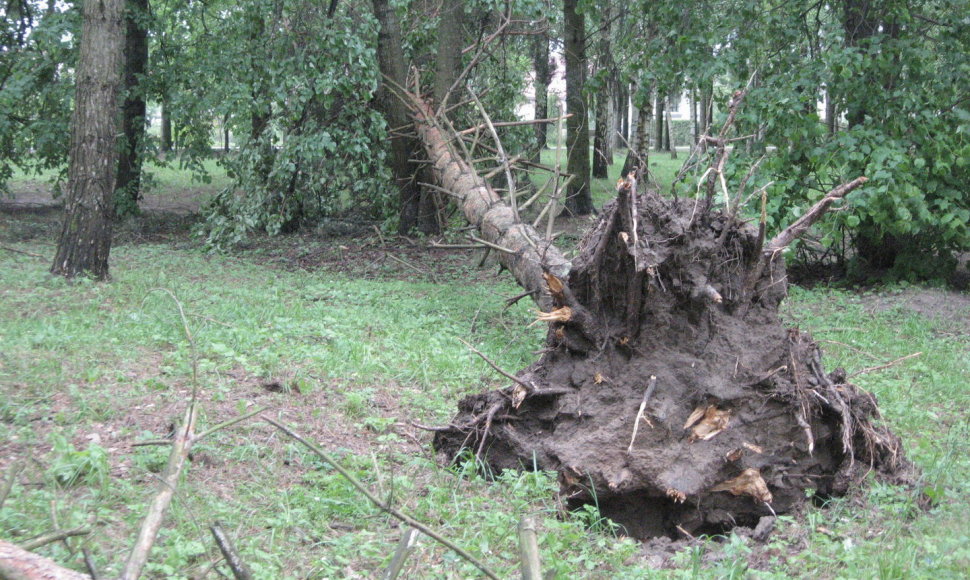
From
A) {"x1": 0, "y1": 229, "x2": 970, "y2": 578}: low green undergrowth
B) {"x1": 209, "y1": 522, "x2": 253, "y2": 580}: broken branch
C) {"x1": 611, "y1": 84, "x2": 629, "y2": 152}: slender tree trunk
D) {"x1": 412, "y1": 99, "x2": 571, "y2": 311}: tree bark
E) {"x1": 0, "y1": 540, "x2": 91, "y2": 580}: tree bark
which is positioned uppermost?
{"x1": 611, "y1": 84, "x2": 629, "y2": 152}: slender tree trunk

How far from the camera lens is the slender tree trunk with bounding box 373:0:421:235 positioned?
12375 millimetres

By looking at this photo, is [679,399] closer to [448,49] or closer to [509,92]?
[448,49]

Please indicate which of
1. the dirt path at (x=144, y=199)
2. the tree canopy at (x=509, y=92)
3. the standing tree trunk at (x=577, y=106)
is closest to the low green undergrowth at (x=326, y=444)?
the tree canopy at (x=509, y=92)

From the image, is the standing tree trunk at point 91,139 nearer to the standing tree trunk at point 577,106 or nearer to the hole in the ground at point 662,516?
the hole in the ground at point 662,516

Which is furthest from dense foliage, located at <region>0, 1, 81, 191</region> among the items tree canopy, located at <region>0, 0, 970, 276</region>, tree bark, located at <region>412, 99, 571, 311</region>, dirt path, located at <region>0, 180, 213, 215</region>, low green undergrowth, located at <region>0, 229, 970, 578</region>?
tree bark, located at <region>412, 99, 571, 311</region>

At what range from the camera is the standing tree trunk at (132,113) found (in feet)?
43.3

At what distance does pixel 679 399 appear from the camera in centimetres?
492

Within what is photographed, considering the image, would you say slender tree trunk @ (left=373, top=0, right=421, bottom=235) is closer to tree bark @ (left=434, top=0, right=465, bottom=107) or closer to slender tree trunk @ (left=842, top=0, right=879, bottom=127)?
tree bark @ (left=434, top=0, right=465, bottom=107)

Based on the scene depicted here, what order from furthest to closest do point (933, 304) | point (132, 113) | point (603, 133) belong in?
point (603, 133) → point (132, 113) → point (933, 304)

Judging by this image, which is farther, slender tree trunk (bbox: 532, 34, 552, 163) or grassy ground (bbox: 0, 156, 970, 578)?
slender tree trunk (bbox: 532, 34, 552, 163)

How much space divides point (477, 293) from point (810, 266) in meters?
5.01

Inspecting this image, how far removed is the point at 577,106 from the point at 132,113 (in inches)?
308

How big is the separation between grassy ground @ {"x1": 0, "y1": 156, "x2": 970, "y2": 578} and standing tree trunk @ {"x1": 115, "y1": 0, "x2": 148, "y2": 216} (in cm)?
492

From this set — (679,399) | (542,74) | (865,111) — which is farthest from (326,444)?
(542,74)
